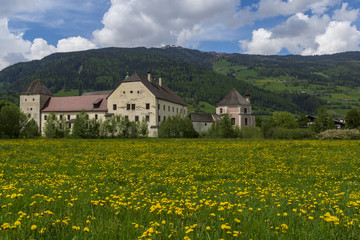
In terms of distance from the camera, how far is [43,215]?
422 cm

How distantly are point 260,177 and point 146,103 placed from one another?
57.1 meters

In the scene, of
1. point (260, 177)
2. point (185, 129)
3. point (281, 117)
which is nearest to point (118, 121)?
point (185, 129)

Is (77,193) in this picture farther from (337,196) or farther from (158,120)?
(158,120)

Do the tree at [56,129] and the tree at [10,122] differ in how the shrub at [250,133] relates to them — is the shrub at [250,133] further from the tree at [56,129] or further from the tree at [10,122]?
the tree at [10,122]

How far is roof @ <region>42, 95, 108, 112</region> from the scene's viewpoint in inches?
2889

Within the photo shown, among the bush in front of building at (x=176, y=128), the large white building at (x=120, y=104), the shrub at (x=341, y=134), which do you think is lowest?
the shrub at (x=341, y=134)

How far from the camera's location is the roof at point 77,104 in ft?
241

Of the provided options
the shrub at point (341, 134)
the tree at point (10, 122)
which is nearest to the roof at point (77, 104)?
the tree at point (10, 122)

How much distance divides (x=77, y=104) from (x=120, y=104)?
16.5 meters

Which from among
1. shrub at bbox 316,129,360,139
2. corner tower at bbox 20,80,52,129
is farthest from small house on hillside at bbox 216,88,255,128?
corner tower at bbox 20,80,52,129

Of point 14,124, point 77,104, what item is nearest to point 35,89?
point 77,104

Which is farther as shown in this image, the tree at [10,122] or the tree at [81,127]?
the tree at [81,127]

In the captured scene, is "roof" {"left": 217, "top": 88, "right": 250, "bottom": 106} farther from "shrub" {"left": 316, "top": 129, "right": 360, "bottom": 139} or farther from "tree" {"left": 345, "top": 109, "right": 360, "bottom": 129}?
"shrub" {"left": 316, "top": 129, "right": 360, "bottom": 139}

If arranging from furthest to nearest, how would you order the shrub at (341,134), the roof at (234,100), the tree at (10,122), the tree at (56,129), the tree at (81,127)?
the roof at (234,100)
the tree at (56,129)
the tree at (81,127)
the tree at (10,122)
the shrub at (341,134)
